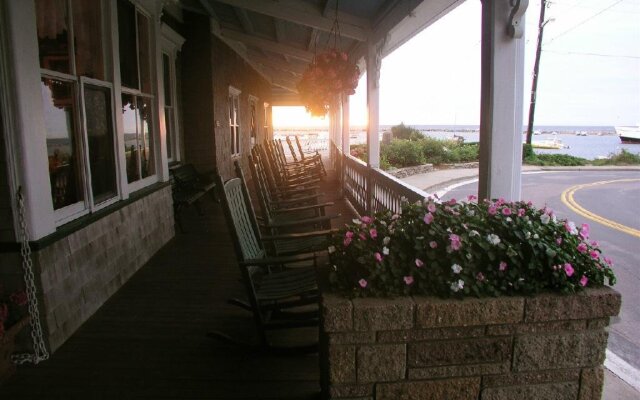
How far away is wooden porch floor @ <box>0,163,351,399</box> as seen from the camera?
2254 mm

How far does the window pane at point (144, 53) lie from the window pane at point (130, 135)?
0.37 meters

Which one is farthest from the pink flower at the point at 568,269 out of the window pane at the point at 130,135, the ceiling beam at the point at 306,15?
the ceiling beam at the point at 306,15

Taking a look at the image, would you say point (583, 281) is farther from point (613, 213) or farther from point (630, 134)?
point (630, 134)

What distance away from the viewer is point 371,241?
1854 millimetres

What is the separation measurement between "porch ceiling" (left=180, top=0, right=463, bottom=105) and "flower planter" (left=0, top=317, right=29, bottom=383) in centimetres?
340

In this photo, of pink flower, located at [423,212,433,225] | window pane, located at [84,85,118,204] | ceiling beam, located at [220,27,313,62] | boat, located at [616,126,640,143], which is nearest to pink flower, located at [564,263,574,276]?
pink flower, located at [423,212,433,225]

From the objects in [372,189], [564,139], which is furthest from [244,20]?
[564,139]

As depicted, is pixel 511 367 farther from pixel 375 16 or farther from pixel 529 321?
pixel 375 16

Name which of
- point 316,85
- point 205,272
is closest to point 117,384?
point 205,272

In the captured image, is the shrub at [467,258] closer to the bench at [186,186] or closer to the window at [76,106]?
the window at [76,106]

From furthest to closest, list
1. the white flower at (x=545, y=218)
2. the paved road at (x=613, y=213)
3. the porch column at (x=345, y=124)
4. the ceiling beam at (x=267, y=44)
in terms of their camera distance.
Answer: the porch column at (x=345, y=124), the ceiling beam at (x=267, y=44), the paved road at (x=613, y=213), the white flower at (x=545, y=218)

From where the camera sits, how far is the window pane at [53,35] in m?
2.84

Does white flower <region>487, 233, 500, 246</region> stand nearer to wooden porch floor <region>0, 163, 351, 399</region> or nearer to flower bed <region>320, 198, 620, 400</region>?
flower bed <region>320, 198, 620, 400</region>

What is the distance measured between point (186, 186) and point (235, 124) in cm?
344
